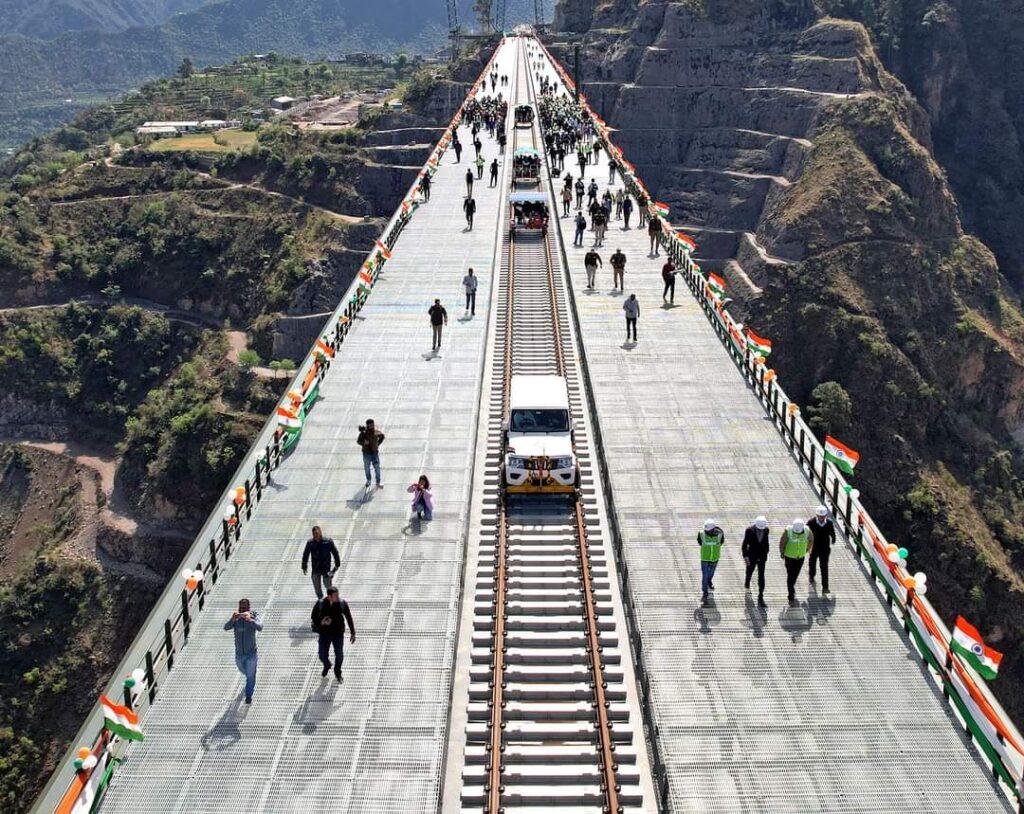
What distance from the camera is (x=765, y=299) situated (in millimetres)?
68125

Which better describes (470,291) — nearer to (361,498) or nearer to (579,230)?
(579,230)

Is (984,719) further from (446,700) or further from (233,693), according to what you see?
(233,693)

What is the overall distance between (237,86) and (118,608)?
369ft

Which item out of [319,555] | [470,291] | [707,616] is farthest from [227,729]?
[470,291]

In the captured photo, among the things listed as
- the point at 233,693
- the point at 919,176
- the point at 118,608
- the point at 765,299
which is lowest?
the point at 118,608

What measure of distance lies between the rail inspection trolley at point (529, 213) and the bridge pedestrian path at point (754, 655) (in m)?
16.8

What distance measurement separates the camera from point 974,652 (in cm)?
1318

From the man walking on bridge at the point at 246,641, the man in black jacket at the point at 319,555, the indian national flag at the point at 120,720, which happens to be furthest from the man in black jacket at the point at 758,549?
the indian national flag at the point at 120,720

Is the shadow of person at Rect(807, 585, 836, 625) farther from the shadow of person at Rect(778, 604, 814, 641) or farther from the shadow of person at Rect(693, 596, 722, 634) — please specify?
the shadow of person at Rect(693, 596, 722, 634)

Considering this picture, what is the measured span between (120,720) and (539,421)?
34.5 feet

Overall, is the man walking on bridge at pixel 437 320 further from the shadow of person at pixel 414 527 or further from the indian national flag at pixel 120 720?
the indian national flag at pixel 120 720

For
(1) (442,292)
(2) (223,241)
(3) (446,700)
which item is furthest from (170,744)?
(2) (223,241)

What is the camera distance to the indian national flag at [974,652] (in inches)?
512

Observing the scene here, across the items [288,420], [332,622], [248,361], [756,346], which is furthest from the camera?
[248,361]
